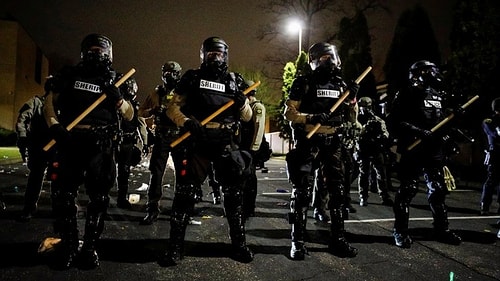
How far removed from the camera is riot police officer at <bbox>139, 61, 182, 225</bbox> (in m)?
5.89

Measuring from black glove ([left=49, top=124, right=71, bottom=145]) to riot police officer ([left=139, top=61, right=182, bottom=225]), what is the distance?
1.98 meters

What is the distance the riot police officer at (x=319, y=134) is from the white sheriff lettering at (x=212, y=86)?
3.04 feet

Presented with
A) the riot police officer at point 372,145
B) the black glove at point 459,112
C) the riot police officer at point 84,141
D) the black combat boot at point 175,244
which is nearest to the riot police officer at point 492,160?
the riot police officer at point 372,145

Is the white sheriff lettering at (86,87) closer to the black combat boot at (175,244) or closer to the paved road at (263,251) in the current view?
the black combat boot at (175,244)

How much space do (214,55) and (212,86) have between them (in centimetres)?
35

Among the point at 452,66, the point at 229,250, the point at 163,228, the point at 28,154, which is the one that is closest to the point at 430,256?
the point at 229,250

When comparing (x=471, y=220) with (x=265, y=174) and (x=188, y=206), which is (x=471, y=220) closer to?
(x=188, y=206)

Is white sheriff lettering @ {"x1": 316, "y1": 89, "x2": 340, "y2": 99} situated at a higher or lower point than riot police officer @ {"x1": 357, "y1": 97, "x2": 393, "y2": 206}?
higher

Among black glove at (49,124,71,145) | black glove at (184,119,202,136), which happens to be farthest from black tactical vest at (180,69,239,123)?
black glove at (49,124,71,145)

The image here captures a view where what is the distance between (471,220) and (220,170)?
4.87 metres

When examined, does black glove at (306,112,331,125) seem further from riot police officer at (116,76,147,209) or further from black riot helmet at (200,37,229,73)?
riot police officer at (116,76,147,209)

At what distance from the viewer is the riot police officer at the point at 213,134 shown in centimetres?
418

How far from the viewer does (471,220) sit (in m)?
6.72

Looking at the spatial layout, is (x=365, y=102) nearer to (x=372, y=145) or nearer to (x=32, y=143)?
(x=372, y=145)
